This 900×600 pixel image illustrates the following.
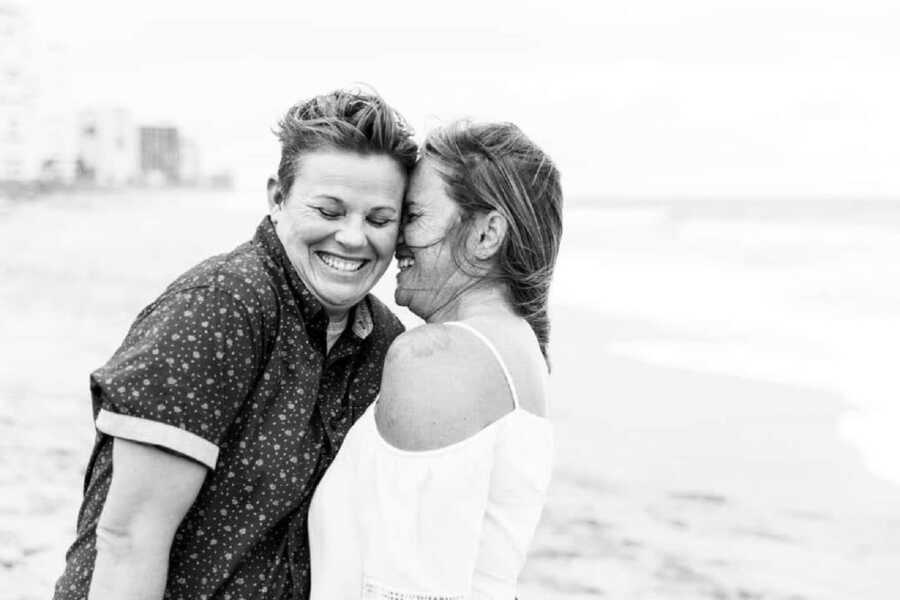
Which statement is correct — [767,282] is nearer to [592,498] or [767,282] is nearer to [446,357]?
[592,498]

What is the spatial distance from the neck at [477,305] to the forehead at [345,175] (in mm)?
277

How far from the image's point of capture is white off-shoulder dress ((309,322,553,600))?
1918mm

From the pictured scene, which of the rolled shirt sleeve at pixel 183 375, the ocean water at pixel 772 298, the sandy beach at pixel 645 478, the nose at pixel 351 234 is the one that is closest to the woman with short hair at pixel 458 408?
the nose at pixel 351 234

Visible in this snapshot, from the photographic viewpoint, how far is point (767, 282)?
1858 cm

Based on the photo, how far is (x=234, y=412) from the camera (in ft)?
6.32

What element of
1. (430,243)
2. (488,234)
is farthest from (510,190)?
(430,243)

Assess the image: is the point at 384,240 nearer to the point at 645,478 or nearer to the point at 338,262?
the point at 338,262

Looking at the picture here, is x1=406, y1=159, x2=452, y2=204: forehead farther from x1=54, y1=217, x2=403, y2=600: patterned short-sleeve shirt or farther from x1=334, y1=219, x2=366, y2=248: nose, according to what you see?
x1=54, y1=217, x2=403, y2=600: patterned short-sleeve shirt

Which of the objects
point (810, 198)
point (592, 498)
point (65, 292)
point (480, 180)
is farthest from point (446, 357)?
point (810, 198)

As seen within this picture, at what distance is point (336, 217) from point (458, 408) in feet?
1.79

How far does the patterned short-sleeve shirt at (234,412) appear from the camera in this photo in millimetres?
1829

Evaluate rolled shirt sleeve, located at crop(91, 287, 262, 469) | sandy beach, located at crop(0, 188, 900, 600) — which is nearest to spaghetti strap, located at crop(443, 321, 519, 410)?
rolled shirt sleeve, located at crop(91, 287, 262, 469)

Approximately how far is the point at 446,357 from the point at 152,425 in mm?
545

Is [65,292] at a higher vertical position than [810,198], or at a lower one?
higher
